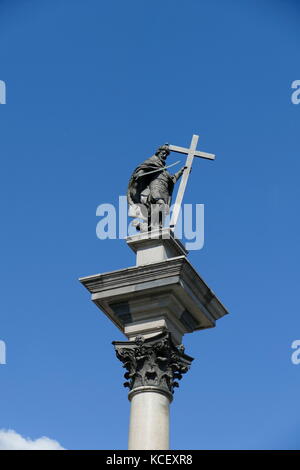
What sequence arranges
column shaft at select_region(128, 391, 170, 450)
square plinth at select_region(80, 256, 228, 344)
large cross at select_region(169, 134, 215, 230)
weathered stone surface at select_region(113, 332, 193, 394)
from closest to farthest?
1. column shaft at select_region(128, 391, 170, 450)
2. weathered stone surface at select_region(113, 332, 193, 394)
3. square plinth at select_region(80, 256, 228, 344)
4. large cross at select_region(169, 134, 215, 230)

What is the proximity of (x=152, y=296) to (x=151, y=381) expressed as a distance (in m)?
1.77

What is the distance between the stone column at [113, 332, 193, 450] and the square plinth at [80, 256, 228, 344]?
407 millimetres

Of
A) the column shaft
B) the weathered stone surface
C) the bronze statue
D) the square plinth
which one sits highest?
the bronze statue

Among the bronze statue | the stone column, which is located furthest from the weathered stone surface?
the bronze statue

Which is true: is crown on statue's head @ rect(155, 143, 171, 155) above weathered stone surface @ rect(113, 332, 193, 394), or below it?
above

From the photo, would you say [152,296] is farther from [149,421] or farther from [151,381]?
[149,421]

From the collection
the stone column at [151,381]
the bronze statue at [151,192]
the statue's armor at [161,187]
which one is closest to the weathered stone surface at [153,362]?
the stone column at [151,381]

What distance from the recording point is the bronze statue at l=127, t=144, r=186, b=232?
22.9 metres

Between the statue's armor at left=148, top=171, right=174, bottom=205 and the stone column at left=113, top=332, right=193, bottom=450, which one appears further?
the statue's armor at left=148, top=171, right=174, bottom=205

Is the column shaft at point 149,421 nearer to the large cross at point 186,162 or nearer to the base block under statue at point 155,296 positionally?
the base block under statue at point 155,296

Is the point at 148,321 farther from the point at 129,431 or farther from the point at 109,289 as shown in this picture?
the point at 129,431

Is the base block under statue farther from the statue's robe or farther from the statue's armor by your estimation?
the statue's robe

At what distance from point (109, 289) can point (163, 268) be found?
1166 millimetres
